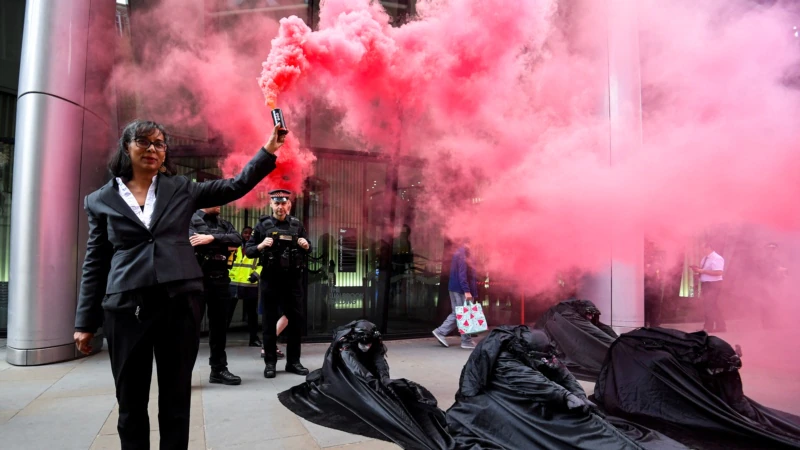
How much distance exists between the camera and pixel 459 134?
719 cm

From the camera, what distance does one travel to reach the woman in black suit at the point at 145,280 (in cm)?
206

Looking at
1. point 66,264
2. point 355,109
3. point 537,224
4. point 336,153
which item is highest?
point 355,109

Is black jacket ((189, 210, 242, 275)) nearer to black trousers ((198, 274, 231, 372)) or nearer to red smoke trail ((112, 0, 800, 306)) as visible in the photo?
black trousers ((198, 274, 231, 372))

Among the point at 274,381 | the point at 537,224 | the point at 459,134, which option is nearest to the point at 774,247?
the point at 537,224

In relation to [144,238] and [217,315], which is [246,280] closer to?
[217,315]

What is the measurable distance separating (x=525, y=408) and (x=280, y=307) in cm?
310

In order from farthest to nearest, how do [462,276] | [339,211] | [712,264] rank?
[339,211]
[712,264]
[462,276]

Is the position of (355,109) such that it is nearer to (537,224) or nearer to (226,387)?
(537,224)

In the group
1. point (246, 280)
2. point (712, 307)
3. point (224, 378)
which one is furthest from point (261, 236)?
point (712, 307)

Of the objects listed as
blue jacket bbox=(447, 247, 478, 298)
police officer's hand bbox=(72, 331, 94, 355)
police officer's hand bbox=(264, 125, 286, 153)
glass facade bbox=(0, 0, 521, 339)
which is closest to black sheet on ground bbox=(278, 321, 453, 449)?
police officer's hand bbox=(72, 331, 94, 355)

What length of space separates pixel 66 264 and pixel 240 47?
165 inches

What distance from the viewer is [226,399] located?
415 centimetres

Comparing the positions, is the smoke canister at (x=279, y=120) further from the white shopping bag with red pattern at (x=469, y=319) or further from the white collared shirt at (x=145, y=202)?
the white shopping bag with red pattern at (x=469, y=319)

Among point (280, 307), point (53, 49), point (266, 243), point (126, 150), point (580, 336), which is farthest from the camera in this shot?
point (53, 49)
